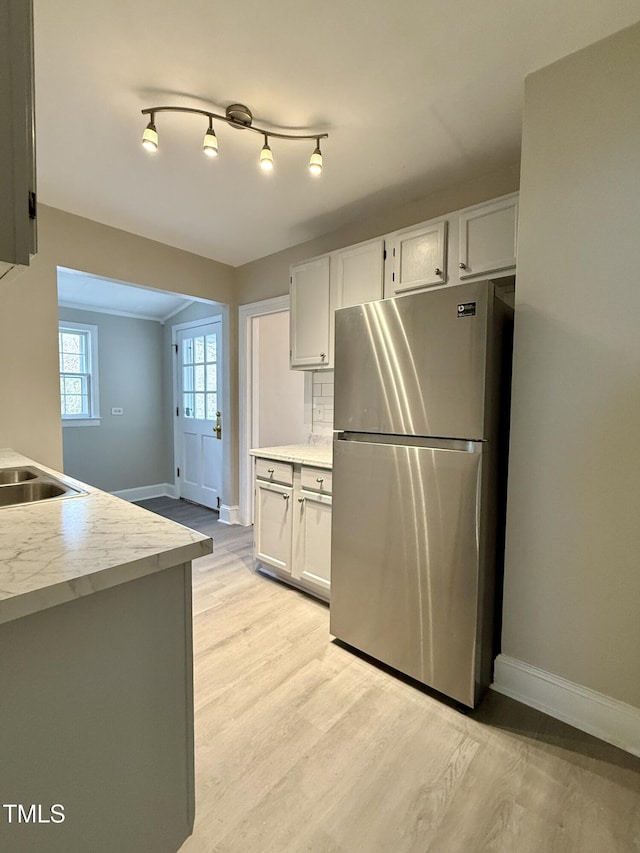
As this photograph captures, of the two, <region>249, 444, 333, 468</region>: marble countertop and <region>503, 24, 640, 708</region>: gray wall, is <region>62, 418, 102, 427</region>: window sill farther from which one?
<region>503, 24, 640, 708</region>: gray wall

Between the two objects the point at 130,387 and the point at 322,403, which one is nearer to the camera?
the point at 322,403

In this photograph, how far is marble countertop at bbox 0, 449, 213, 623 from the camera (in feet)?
2.16

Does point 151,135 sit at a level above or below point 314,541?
above

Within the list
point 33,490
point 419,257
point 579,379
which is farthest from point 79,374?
point 579,379

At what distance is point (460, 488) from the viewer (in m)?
1.50

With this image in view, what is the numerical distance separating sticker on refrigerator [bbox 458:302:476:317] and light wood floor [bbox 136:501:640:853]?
1584mm

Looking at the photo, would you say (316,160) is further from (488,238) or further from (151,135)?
(488,238)

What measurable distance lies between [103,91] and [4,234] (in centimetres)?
134

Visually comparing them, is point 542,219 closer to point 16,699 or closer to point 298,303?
point 298,303

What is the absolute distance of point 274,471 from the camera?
2545mm

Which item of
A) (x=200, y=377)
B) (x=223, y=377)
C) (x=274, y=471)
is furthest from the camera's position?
(x=200, y=377)

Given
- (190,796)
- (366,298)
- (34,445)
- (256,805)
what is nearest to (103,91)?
(366,298)

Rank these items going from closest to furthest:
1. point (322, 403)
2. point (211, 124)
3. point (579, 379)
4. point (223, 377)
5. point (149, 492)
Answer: point (579, 379) → point (211, 124) → point (322, 403) → point (223, 377) → point (149, 492)

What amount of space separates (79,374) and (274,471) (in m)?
3.04
